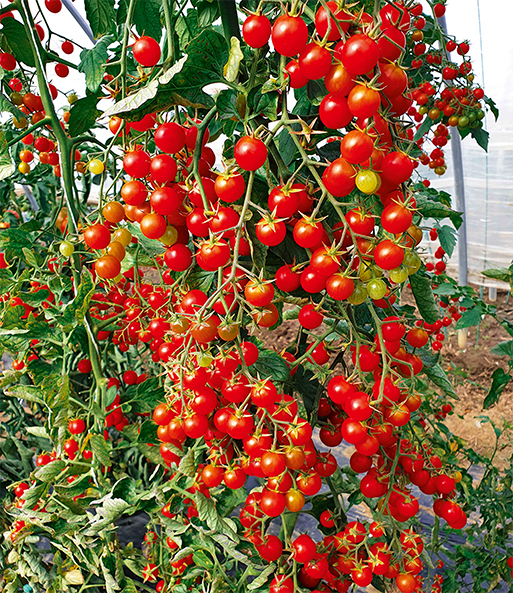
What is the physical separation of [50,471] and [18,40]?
743mm

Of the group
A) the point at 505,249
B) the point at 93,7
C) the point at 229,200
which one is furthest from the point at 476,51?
the point at 229,200

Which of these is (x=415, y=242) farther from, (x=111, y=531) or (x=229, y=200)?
(x=111, y=531)

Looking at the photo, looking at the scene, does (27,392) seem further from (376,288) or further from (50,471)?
(376,288)

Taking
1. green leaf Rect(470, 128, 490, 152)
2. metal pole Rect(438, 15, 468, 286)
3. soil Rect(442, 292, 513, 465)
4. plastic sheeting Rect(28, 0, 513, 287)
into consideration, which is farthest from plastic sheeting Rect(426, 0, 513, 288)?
green leaf Rect(470, 128, 490, 152)

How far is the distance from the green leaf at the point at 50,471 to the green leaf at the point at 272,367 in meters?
0.42

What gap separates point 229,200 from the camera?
47 centimetres

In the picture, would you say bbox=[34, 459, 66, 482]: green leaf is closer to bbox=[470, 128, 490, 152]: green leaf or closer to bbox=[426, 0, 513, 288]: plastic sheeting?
bbox=[470, 128, 490, 152]: green leaf

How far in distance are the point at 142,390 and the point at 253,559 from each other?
0.34 metres

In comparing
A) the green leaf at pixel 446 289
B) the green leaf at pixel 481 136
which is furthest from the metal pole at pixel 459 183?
the green leaf at pixel 446 289

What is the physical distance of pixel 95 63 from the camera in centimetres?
73

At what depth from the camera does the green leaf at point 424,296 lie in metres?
0.60

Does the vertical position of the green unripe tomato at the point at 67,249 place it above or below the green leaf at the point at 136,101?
below

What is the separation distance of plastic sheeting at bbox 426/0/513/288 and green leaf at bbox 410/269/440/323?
2.29 m

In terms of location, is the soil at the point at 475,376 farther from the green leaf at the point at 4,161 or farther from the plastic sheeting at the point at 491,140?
the green leaf at the point at 4,161
